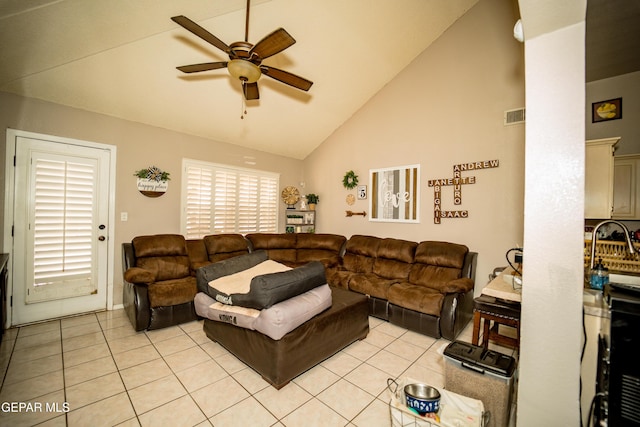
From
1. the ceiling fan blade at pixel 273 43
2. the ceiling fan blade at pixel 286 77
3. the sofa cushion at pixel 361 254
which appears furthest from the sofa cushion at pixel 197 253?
the ceiling fan blade at pixel 273 43

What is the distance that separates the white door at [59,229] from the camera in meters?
2.92

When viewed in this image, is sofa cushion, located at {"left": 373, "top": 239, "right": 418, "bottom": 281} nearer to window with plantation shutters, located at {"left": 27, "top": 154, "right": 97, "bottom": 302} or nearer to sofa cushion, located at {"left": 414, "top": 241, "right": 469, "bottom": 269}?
sofa cushion, located at {"left": 414, "top": 241, "right": 469, "bottom": 269}

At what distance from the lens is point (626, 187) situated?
2785mm

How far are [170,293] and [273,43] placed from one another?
2865 millimetres

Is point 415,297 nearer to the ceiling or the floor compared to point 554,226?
nearer to the floor

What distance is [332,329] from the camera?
7.50ft

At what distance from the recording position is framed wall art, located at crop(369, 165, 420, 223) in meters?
3.99

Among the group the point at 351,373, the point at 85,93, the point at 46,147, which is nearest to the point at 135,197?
the point at 46,147

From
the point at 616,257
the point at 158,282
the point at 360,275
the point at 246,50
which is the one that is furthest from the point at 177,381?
the point at 616,257

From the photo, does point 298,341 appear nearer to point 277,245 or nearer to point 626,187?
point 277,245

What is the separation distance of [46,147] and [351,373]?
430cm

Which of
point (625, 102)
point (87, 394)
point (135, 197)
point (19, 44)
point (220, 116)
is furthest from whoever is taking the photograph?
point (220, 116)

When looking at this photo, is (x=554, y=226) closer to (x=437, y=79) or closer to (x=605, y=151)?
(x=605, y=151)

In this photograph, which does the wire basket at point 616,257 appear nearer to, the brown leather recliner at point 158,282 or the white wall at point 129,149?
the brown leather recliner at point 158,282
